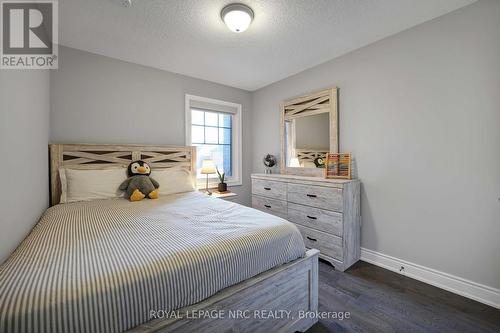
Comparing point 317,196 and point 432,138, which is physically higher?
point 432,138

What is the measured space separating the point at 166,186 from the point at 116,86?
139cm

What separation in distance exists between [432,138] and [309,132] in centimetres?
132

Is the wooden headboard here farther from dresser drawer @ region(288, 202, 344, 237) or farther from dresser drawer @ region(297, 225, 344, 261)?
dresser drawer @ region(297, 225, 344, 261)

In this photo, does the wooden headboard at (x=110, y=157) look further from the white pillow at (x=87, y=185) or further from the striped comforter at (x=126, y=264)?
the striped comforter at (x=126, y=264)

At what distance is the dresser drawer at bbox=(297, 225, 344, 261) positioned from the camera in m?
2.14

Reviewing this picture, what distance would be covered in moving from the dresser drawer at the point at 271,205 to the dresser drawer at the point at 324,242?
1.10ft

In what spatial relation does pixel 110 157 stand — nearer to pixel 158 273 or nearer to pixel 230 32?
pixel 230 32

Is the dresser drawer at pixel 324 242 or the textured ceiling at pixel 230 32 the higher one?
the textured ceiling at pixel 230 32

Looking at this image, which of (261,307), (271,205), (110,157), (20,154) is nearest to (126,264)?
(261,307)

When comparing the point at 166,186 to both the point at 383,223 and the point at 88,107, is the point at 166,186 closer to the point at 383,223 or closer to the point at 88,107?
the point at 88,107

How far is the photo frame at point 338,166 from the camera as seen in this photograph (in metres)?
2.40

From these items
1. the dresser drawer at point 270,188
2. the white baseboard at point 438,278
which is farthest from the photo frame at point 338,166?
the white baseboard at point 438,278

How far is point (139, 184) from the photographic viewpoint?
2225 millimetres

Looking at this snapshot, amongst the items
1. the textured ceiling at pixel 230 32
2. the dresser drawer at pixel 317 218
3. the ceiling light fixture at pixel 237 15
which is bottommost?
the dresser drawer at pixel 317 218
